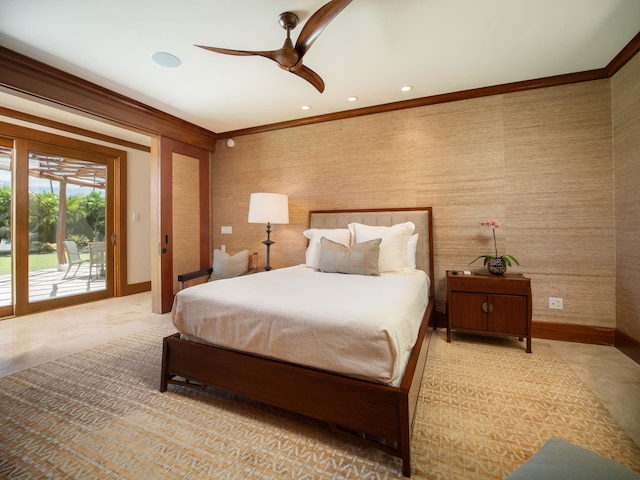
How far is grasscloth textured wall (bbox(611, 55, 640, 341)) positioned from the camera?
228cm

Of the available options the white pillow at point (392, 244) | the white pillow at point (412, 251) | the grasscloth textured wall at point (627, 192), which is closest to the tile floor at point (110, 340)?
the grasscloth textured wall at point (627, 192)

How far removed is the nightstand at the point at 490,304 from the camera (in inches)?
97.6

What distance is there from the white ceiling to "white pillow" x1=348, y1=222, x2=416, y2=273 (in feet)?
4.83

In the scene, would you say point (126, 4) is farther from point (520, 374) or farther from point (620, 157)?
point (620, 157)

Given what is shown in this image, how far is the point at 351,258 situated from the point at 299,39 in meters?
1.69

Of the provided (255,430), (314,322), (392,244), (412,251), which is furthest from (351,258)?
(255,430)

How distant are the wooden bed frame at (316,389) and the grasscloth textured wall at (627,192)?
186 centimetres

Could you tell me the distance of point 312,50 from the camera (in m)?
2.35

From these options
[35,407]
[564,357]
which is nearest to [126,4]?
[35,407]

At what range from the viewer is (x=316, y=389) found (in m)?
1.41

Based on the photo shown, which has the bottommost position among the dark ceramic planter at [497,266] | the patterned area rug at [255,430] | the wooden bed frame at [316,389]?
the patterned area rug at [255,430]

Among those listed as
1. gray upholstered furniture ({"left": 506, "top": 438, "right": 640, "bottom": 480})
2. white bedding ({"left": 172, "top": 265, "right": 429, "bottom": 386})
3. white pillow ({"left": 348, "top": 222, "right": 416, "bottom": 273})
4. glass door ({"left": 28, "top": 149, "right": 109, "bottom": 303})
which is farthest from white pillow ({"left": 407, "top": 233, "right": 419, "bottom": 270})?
glass door ({"left": 28, "top": 149, "right": 109, "bottom": 303})

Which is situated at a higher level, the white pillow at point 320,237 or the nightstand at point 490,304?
the white pillow at point 320,237

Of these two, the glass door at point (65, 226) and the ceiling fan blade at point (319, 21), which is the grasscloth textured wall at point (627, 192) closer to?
the ceiling fan blade at point (319, 21)
